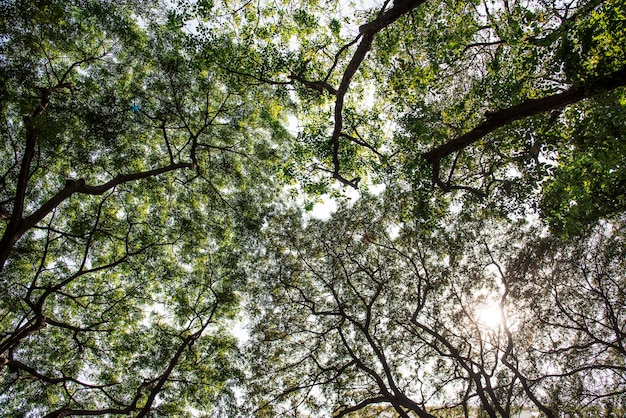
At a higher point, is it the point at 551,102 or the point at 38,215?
the point at 38,215

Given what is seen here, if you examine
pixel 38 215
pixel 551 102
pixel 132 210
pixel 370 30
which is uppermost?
pixel 132 210

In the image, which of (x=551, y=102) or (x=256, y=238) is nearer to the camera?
(x=551, y=102)

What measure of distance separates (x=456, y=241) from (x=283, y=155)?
6.60m

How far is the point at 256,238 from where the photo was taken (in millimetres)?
12406

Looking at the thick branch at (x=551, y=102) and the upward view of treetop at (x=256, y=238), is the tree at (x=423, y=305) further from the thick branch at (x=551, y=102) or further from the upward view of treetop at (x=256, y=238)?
the thick branch at (x=551, y=102)

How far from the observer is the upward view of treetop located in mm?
9570

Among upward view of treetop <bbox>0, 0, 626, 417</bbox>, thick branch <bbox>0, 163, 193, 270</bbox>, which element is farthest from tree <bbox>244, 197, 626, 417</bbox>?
thick branch <bbox>0, 163, 193, 270</bbox>

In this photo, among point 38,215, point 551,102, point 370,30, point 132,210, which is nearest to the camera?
point 551,102

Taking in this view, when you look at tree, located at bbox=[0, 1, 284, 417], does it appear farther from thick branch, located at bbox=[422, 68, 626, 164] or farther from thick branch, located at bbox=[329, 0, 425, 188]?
thick branch, located at bbox=[422, 68, 626, 164]

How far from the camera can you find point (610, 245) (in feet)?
36.2

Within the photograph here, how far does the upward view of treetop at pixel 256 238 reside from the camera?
9.57 m

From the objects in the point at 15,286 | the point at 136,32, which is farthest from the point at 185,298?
the point at 136,32

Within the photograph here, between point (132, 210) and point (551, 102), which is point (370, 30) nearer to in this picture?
point (551, 102)

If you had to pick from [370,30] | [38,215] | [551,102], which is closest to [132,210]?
[38,215]
